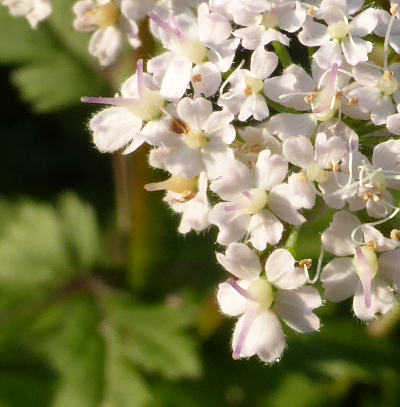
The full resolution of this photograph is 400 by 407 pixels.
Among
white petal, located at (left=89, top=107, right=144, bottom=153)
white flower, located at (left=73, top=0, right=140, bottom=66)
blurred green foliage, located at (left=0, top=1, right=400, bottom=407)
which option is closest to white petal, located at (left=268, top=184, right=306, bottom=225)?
white petal, located at (left=89, top=107, right=144, bottom=153)

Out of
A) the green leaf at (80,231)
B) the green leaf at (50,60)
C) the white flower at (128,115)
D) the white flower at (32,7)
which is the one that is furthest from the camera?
the green leaf at (80,231)

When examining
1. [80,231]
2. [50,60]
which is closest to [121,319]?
[80,231]

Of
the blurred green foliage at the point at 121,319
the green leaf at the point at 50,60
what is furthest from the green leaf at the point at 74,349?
the green leaf at the point at 50,60

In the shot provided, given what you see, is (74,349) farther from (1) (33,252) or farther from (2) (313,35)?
(2) (313,35)

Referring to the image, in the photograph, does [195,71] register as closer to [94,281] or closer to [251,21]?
[251,21]

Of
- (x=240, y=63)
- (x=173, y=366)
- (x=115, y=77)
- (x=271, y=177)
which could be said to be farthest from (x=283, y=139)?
(x=115, y=77)

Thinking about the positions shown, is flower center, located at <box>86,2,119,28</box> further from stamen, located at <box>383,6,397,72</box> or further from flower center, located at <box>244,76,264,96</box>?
stamen, located at <box>383,6,397,72</box>

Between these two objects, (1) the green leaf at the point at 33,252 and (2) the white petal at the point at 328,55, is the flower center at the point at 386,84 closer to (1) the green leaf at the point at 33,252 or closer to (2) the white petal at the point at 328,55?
(2) the white petal at the point at 328,55
